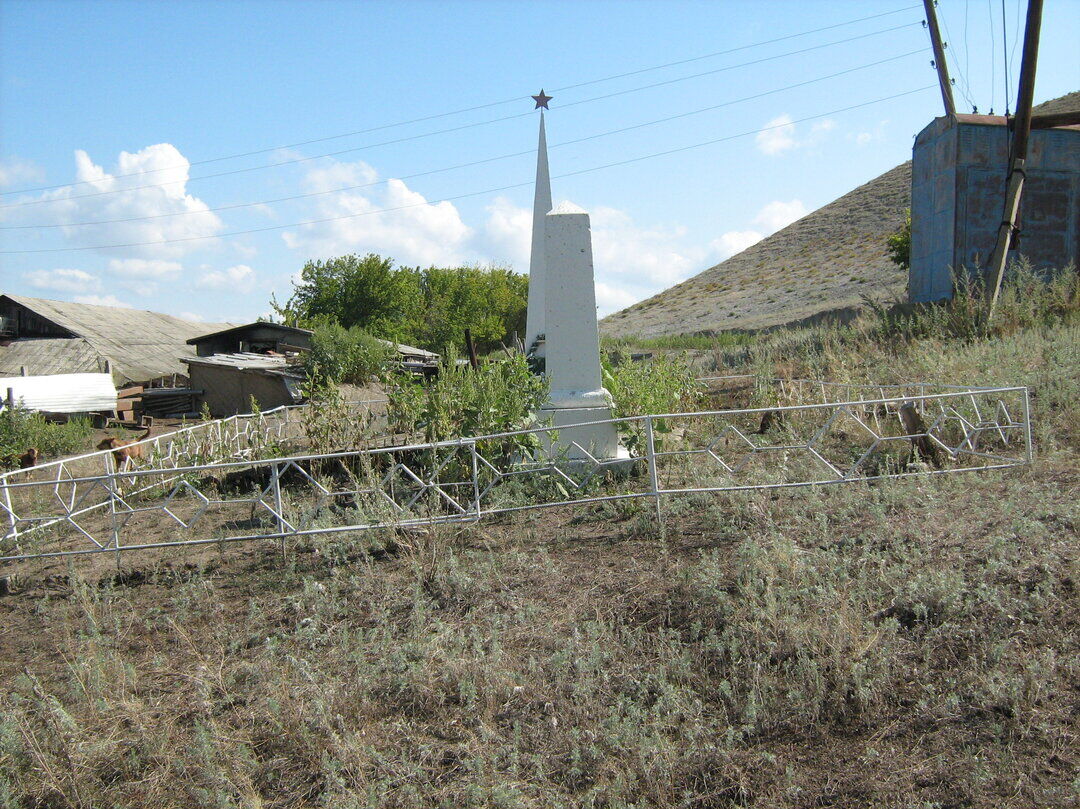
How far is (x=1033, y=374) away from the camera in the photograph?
8641 millimetres

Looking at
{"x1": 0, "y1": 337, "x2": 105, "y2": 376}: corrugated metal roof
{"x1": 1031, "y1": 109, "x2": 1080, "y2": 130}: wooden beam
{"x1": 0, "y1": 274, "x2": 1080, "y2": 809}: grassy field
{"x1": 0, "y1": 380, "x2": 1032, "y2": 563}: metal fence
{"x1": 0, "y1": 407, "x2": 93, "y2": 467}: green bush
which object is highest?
{"x1": 1031, "y1": 109, "x2": 1080, "y2": 130}: wooden beam

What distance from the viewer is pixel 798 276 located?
135ft

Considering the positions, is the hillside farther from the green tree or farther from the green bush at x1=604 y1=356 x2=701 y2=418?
the green bush at x1=604 y1=356 x2=701 y2=418

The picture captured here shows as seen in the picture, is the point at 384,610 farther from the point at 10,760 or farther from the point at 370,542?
the point at 10,760

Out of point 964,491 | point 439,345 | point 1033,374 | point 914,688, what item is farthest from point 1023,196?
point 439,345

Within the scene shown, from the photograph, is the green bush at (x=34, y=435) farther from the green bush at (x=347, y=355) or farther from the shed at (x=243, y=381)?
the green bush at (x=347, y=355)

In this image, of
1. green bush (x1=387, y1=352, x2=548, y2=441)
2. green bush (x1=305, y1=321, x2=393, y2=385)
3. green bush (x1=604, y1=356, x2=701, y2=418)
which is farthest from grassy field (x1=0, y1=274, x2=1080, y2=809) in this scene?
green bush (x1=305, y1=321, x2=393, y2=385)

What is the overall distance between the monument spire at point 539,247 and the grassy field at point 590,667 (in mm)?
5087

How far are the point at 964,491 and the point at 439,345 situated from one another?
43.3 meters

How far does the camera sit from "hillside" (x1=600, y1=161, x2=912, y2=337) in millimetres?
33469

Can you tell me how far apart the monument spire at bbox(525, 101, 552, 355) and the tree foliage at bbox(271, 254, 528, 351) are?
24187 millimetres

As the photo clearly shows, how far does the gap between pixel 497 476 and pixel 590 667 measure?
2.58 metres

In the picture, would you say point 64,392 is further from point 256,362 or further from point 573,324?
point 573,324

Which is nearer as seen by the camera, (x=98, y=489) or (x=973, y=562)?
(x=973, y=562)
